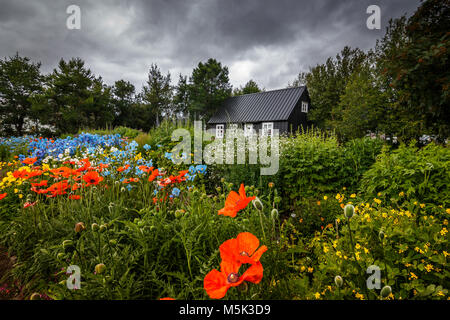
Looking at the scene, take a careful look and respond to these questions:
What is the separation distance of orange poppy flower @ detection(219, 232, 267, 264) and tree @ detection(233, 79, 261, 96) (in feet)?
106

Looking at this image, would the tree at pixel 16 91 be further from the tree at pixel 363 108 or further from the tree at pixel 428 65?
the tree at pixel 363 108

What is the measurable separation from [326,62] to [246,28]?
19.9 metres

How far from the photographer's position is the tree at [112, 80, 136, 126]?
94.9ft

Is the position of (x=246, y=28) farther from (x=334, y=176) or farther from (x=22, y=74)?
(x=22, y=74)

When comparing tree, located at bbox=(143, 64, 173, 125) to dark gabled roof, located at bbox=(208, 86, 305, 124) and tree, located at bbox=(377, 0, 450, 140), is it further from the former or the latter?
tree, located at bbox=(377, 0, 450, 140)

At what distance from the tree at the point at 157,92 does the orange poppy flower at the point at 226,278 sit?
32.3m

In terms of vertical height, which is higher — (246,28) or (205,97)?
(205,97)

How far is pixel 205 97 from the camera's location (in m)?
24.5

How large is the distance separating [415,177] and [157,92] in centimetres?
3367

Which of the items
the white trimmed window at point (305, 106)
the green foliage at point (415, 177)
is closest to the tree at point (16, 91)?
the white trimmed window at point (305, 106)

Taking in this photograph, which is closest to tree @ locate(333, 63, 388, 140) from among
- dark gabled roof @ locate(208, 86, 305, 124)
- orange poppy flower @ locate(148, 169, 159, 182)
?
dark gabled roof @ locate(208, 86, 305, 124)

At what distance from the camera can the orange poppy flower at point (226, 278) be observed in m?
0.63
